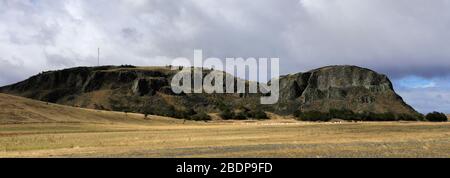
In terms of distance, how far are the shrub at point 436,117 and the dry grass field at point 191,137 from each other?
54.6 meters

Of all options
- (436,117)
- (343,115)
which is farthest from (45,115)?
(436,117)

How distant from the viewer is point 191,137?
2078 inches

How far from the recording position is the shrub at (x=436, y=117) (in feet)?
426

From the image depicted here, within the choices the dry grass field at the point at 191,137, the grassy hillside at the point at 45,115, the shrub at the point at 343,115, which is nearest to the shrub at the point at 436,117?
the shrub at the point at 343,115

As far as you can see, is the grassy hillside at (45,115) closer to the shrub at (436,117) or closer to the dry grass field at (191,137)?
the dry grass field at (191,137)

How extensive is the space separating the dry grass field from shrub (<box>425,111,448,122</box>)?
54576mm

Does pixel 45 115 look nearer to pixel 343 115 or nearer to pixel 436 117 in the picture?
pixel 343 115

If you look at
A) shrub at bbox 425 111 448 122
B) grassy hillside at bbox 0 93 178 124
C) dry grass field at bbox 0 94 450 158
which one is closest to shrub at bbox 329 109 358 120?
shrub at bbox 425 111 448 122

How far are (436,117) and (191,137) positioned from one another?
94.4 m

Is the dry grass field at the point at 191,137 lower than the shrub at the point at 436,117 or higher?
lower
